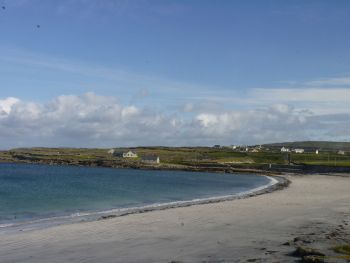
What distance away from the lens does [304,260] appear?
1299 cm

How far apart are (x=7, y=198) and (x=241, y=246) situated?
30406 millimetres

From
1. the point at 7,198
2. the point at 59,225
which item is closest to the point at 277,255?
the point at 59,225

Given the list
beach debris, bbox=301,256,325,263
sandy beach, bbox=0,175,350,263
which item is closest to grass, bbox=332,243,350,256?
sandy beach, bbox=0,175,350,263

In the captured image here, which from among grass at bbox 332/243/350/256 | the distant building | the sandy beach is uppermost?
the distant building

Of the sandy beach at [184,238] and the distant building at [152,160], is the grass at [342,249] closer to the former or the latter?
the sandy beach at [184,238]

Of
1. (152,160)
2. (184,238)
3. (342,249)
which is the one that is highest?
(152,160)

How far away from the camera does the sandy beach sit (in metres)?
15.2

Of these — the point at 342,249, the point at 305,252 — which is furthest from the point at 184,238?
the point at 342,249

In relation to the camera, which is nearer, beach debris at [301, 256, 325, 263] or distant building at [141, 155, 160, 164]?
beach debris at [301, 256, 325, 263]

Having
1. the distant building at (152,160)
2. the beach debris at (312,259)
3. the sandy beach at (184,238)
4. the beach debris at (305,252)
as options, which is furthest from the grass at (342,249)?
the distant building at (152,160)

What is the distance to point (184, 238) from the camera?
19.1 meters

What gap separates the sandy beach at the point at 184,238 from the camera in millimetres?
15188

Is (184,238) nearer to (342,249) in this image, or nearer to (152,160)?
(342,249)

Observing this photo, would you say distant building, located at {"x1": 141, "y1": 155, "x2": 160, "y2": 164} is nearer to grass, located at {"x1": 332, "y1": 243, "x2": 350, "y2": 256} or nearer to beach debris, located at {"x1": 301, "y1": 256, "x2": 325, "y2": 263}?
grass, located at {"x1": 332, "y1": 243, "x2": 350, "y2": 256}
